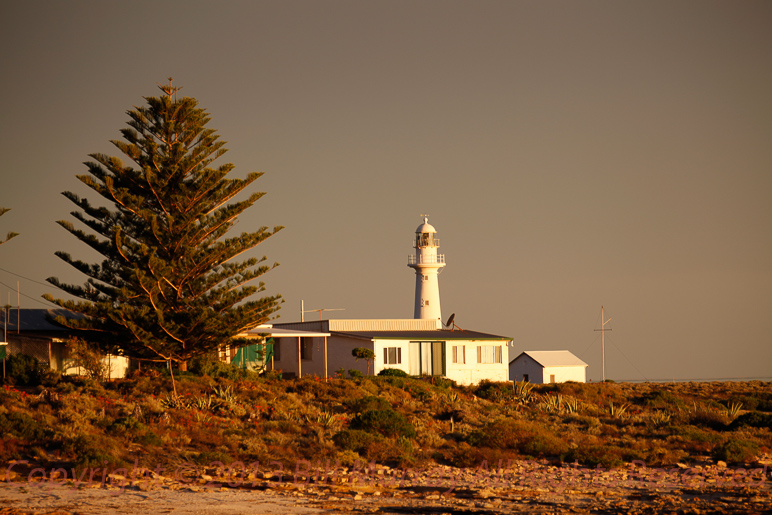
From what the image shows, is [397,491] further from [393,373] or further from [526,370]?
[526,370]

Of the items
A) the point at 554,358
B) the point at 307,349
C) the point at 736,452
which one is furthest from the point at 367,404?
the point at 554,358

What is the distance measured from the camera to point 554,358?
39594 millimetres

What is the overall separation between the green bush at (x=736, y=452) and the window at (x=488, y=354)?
15.1 m

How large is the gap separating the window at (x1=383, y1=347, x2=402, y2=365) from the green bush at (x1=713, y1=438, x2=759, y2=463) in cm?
1475

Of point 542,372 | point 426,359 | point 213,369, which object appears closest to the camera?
point 213,369

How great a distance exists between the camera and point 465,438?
16172 mm

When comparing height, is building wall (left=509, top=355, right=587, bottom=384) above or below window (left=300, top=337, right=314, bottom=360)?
below

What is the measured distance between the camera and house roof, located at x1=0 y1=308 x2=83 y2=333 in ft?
83.2

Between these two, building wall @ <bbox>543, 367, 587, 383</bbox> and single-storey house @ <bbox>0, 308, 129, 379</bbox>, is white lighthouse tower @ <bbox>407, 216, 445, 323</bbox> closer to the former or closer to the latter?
building wall @ <bbox>543, 367, 587, 383</bbox>

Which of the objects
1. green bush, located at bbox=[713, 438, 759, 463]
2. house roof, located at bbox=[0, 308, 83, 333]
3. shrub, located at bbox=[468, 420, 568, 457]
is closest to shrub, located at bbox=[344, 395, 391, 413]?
shrub, located at bbox=[468, 420, 568, 457]

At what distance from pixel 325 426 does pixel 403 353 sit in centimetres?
1223

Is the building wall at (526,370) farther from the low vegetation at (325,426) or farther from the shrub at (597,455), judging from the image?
the shrub at (597,455)

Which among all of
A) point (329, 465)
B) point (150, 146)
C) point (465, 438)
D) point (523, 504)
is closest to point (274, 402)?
point (465, 438)

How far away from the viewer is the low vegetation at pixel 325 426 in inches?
526
